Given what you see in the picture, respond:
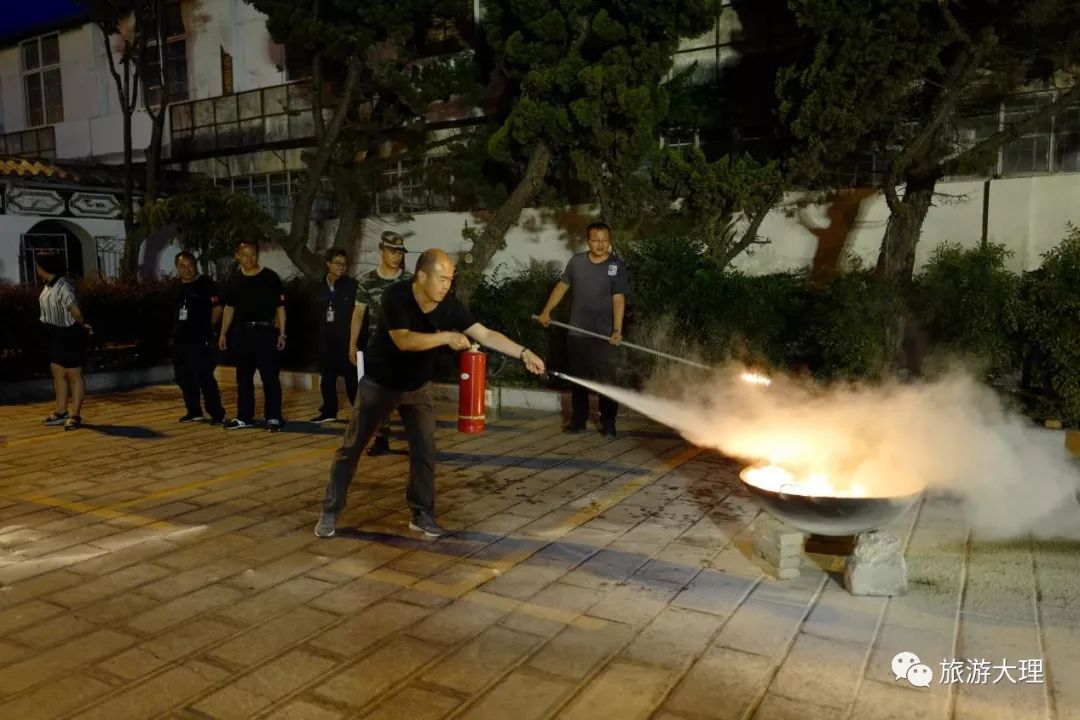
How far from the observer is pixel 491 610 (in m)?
4.28

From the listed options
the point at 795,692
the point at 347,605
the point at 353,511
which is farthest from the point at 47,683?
the point at 795,692

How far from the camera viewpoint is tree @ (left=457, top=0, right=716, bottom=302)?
10602mm

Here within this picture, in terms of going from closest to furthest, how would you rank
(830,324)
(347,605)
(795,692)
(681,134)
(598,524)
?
(795,692)
(347,605)
(598,524)
(830,324)
(681,134)

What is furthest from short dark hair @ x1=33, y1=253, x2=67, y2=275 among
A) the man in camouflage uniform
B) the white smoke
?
the white smoke

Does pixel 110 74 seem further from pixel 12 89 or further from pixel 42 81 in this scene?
pixel 12 89

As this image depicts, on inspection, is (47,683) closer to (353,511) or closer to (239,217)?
(353,511)

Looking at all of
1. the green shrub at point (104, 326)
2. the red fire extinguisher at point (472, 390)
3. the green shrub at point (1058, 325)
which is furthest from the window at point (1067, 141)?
the green shrub at point (104, 326)

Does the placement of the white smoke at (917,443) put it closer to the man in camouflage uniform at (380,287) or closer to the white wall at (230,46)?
the man in camouflage uniform at (380,287)

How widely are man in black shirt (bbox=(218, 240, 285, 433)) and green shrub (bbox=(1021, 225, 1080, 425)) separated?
7850mm

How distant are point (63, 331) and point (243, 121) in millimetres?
10757

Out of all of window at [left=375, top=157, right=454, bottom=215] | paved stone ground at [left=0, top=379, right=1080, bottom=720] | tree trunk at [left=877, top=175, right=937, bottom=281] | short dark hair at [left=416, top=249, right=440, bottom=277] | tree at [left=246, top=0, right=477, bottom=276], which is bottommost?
paved stone ground at [left=0, top=379, right=1080, bottom=720]

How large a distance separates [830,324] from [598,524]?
4.52 meters

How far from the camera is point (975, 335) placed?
8008mm

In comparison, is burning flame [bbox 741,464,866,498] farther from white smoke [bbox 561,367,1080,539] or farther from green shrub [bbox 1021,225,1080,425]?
green shrub [bbox 1021,225,1080,425]
